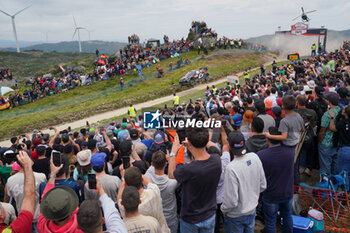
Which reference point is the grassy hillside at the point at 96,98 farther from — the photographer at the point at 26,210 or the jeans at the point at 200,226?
the jeans at the point at 200,226

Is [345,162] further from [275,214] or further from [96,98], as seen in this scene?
[96,98]

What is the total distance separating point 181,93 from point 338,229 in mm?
24934

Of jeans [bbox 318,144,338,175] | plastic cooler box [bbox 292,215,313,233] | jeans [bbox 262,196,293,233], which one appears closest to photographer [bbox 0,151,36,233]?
jeans [bbox 262,196,293,233]

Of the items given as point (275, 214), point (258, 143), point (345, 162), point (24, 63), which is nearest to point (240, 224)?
point (275, 214)

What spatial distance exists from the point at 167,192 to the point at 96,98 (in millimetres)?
27475

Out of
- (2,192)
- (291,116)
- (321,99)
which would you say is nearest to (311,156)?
(321,99)

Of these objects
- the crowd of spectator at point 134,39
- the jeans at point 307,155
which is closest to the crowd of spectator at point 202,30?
the crowd of spectator at point 134,39

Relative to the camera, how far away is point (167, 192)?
3992mm

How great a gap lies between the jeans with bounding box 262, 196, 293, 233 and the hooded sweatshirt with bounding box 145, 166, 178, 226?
5.30ft

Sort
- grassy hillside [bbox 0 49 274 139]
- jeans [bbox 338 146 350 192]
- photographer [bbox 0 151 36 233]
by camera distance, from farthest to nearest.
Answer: grassy hillside [bbox 0 49 274 139] → jeans [bbox 338 146 350 192] → photographer [bbox 0 151 36 233]

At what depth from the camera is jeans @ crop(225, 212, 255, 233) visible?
394cm

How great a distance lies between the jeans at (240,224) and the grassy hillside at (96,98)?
21.1m

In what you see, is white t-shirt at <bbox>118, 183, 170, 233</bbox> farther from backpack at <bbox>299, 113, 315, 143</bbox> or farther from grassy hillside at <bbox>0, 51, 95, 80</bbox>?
grassy hillside at <bbox>0, 51, 95, 80</bbox>

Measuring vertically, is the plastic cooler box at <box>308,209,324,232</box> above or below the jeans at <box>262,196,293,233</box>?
below
